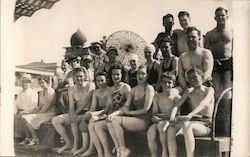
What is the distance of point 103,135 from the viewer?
5.39ft

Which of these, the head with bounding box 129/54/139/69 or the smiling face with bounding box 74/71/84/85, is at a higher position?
the head with bounding box 129/54/139/69

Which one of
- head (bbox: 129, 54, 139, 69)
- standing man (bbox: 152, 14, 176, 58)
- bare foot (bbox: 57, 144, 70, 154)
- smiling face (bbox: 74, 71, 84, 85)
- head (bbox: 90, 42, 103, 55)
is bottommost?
bare foot (bbox: 57, 144, 70, 154)

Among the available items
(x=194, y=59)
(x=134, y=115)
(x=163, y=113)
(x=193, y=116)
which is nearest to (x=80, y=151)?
(x=134, y=115)

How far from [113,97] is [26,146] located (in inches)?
15.7

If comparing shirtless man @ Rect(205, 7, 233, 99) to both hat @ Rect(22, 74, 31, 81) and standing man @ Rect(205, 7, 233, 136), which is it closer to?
standing man @ Rect(205, 7, 233, 136)

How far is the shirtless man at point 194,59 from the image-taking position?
5.28ft

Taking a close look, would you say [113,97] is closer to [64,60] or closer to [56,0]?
[64,60]

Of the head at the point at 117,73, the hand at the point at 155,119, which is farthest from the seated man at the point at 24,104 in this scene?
the hand at the point at 155,119

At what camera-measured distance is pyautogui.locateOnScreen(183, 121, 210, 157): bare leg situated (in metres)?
1.59

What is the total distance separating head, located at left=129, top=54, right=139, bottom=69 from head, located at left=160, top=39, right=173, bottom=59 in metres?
0.11

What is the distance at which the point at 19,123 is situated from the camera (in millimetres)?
1685

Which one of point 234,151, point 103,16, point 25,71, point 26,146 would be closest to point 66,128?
point 26,146

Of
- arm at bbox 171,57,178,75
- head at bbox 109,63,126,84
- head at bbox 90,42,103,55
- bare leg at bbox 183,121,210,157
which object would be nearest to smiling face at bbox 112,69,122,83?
head at bbox 109,63,126,84

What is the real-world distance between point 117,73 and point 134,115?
0.58 ft
